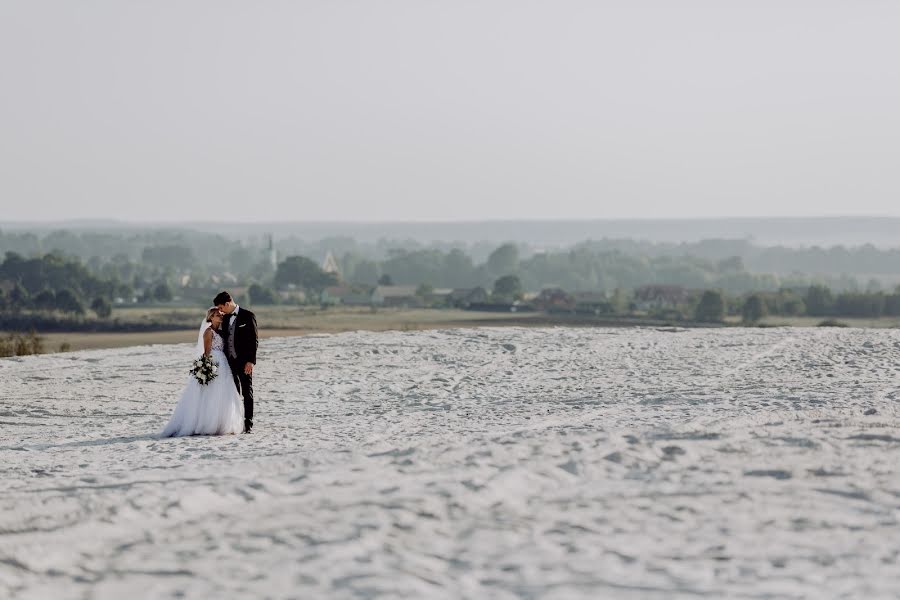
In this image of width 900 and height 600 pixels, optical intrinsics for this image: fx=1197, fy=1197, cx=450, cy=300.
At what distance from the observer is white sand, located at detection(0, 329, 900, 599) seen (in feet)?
23.5

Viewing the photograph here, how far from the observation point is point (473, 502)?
8.45 metres

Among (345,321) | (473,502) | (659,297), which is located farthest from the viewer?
(659,297)

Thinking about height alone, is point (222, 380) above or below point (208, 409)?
above

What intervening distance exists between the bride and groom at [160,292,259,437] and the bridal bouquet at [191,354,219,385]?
0.04 metres

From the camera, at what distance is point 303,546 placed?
762 centimetres

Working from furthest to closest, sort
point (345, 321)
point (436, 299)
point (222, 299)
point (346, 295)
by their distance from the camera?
point (346, 295), point (436, 299), point (345, 321), point (222, 299)

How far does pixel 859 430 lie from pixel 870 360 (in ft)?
29.4

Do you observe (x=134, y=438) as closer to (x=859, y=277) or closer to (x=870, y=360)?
(x=870, y=360)

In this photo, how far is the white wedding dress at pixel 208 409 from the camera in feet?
43.2

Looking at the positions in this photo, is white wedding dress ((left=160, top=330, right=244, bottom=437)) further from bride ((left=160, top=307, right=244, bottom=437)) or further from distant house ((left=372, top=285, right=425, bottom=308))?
distant house ((left=372, top=285, right=425, bottom=308))

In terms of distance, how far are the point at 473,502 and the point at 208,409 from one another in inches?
218

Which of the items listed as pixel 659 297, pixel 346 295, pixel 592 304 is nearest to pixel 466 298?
pixel 346 295

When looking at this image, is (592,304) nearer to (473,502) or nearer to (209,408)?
(209,408)

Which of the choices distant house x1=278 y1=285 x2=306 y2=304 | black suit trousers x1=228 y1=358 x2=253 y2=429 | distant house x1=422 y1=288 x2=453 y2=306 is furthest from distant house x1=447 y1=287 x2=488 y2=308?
black suit trousers x1=228 y1=358 x2=253 y2=429
